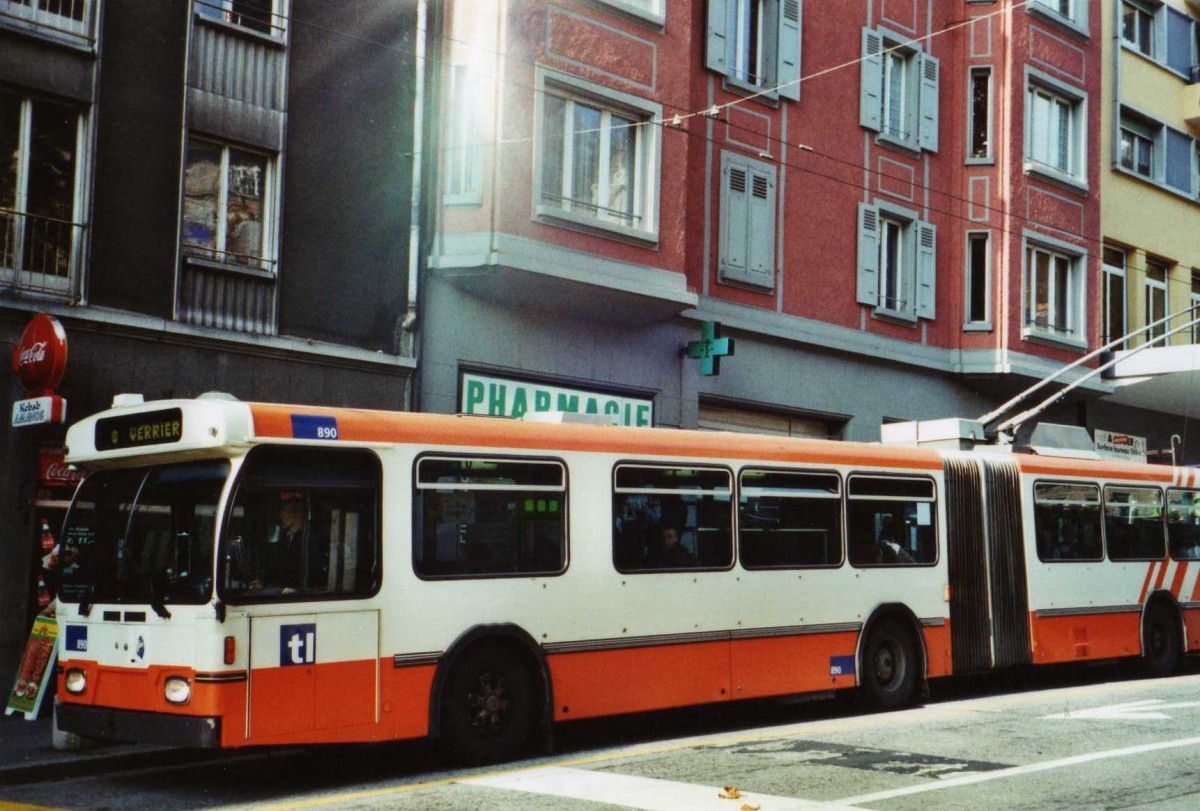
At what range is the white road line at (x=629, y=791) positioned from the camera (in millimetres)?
8297

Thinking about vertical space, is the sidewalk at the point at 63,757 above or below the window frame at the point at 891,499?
below

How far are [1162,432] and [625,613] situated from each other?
2348 centimetres

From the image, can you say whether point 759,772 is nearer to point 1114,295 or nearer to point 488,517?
point 488,517

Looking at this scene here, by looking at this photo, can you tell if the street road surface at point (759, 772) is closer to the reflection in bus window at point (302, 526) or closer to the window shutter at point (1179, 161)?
the reflection in bus window at point (302, 526)

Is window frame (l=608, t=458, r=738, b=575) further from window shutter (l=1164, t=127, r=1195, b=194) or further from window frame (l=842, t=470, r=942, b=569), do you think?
window shutter (l=1164, t=127, r=1195, b=194)

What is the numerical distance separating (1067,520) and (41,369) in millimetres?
11133

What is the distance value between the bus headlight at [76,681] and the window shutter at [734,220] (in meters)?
13.2

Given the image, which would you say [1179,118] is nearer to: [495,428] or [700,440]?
[700,440]

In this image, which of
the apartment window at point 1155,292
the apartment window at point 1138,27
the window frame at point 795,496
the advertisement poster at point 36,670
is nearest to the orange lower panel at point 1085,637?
the window frame at point 795,496

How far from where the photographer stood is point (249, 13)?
16234 mm

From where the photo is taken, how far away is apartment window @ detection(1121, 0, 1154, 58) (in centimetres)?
Result: 3022

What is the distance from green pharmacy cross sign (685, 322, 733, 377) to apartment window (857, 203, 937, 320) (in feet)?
15.1

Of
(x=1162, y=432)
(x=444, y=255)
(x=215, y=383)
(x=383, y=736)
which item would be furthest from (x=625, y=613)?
(x=1162, y=432)

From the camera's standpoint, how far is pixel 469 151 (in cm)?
1781
